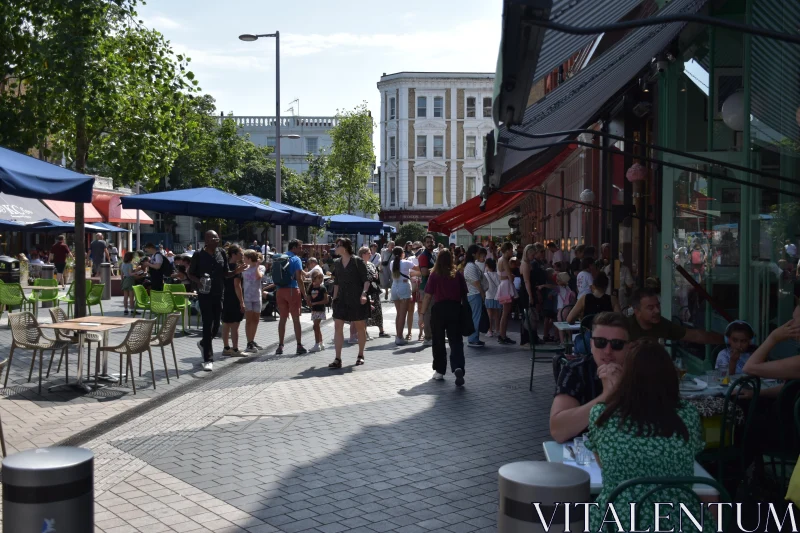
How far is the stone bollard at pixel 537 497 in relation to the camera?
3316mm

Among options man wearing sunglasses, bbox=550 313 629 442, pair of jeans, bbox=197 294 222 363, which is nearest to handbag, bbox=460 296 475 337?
pair of jeans, bbox=197 294 222 363

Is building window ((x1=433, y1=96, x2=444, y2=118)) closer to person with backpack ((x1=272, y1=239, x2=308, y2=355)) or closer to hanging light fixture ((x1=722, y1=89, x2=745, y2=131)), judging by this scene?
person with backpack ((x1=272, y1=239, x2=308, y2=355))

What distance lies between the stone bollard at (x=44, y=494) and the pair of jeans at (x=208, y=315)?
8423 mm

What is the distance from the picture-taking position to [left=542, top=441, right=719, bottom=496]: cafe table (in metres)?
3.50

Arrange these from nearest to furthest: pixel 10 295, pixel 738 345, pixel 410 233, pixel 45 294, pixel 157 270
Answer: pixel 738 345 < pixel 10 295 < pixel 157 270 < pixel 45 294 < pixel 410 233

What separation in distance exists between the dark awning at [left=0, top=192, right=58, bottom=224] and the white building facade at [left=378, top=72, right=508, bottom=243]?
53546 millimetres

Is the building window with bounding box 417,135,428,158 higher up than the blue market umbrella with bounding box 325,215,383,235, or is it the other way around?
the building window with bounding box 417,135,428,158

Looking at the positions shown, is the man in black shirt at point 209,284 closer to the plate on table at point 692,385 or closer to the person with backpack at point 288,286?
the person with backpack at point 288,286

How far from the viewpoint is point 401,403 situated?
9719mm

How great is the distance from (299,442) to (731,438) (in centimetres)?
385

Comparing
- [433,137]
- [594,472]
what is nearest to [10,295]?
[594,472]

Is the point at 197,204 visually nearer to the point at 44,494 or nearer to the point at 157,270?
the point at 157,270

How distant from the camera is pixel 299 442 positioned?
25.6 ft

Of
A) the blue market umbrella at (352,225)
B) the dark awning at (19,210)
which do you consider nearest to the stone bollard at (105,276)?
the blue market umbrella at (352,225)
